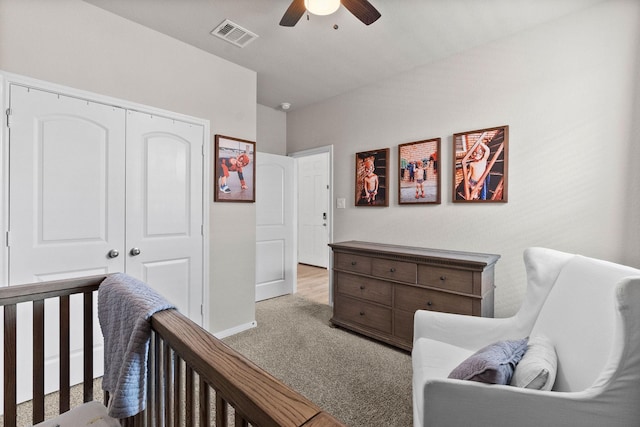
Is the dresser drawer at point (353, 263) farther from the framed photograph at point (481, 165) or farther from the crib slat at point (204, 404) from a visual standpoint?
the crib slat at point (204, 404)

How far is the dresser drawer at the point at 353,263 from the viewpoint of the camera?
278 centimetres

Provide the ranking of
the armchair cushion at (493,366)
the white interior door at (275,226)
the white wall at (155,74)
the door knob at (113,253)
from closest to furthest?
the armchair cushion at (493,366) → the white wall at (155,74) → the door knob at (113,253) → the white interior door at (275,226)

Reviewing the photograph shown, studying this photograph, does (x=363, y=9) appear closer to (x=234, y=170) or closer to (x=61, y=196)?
(x=234, y=170)

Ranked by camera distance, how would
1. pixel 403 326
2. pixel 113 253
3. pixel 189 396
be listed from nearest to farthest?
pixel 189 396 < pixel 113 253 < pixel 403 326

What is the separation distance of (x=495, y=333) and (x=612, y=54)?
80.8 inches

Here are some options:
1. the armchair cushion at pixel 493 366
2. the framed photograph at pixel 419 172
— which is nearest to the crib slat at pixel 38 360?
the armchair cushion at pixel 493 366

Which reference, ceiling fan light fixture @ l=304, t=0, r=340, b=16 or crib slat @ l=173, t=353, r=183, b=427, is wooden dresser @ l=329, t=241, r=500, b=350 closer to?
ceiling fan light fixture @ l=304, t=0, r=340, b=16

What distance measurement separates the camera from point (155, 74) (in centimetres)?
238

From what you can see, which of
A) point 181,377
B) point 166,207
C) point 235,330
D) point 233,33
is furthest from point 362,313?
point 233,33

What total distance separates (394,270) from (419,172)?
103 cm

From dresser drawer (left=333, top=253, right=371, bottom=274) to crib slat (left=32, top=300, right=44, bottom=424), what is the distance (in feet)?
7.31

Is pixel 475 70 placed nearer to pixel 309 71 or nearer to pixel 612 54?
pixel 612 54

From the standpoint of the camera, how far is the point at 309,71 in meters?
3.02

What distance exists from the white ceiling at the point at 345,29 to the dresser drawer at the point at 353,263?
1.89m
